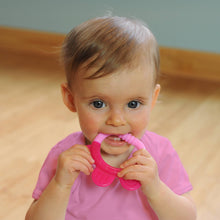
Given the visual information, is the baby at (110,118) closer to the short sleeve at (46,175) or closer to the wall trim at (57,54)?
the short sleeve at (46,175)

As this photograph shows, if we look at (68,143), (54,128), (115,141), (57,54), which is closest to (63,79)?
(57,54)

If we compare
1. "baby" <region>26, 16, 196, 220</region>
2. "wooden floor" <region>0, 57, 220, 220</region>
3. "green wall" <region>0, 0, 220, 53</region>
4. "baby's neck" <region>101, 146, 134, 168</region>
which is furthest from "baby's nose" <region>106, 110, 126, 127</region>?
"green wall" <region>0, 0, 220, 53</region>

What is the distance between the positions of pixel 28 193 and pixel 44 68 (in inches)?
48.3

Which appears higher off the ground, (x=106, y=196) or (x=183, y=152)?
(x=106, y=196)

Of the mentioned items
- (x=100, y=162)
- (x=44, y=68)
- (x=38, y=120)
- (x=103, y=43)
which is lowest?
(x=44, y=68)

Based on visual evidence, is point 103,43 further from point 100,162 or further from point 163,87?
point 163,87

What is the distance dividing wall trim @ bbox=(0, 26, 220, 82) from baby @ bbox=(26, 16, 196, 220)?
1.39 metres

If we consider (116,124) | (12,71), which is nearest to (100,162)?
(116,124)

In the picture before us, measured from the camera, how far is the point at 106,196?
0.86 meters

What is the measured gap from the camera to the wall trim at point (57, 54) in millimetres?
2162

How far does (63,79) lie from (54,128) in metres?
0.60

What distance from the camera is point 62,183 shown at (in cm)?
77

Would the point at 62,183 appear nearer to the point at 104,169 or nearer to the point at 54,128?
the point at 104,169

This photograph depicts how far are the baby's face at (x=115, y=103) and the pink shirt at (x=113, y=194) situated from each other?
0.12 m
